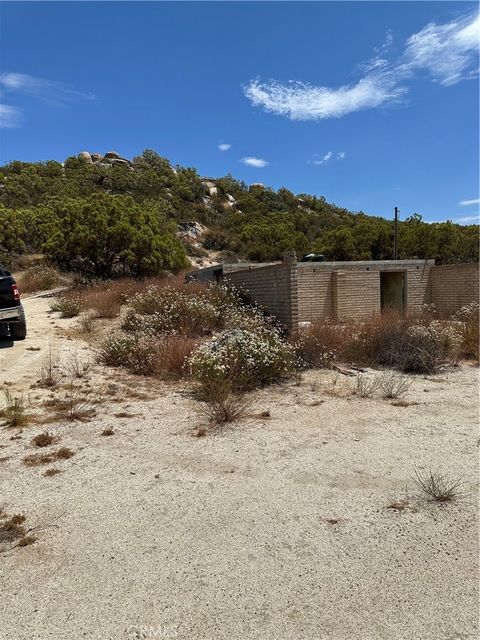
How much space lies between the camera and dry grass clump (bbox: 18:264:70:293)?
22.7 m

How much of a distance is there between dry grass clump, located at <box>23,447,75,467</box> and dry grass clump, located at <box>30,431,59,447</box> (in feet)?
0.80

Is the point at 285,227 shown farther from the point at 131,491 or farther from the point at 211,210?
the point at 131,491

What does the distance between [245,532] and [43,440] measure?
272 centimetres

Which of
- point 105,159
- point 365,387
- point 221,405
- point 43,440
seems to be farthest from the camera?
point 105,159

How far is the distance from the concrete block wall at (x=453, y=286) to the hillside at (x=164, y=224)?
31.8 feet

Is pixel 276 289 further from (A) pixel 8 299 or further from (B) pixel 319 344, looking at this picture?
(A) pixel 8 299

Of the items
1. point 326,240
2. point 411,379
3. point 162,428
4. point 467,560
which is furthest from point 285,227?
point 467,560

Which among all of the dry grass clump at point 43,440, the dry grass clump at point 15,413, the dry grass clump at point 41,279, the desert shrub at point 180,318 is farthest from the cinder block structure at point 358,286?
the dry grass clump at point 41,279

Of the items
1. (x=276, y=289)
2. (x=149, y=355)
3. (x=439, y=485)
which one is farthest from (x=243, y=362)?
(x=276, y=289)

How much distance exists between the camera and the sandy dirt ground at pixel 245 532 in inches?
90.9

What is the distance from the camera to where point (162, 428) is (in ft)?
17.4

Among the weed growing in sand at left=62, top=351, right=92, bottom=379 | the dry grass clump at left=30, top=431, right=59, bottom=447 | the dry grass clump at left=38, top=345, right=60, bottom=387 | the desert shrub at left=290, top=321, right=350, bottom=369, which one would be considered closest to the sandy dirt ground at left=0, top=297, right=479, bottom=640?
the dry grass clump at left=30, top=431, right=59, bottom=447

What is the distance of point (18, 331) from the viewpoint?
34.5 ft

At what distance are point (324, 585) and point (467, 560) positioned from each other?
952mm
